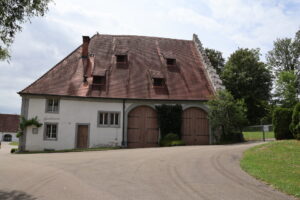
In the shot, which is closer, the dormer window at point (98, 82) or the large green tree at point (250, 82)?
the dormer window at point (98, 82)

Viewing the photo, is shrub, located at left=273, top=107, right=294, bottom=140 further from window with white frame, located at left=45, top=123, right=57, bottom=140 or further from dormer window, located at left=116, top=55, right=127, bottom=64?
window with white frame, located at left=45, top=123, right=57, bottom=140

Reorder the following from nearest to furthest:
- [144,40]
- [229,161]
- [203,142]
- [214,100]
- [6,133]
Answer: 1. [229,161]
2. [214,100]
3. [203,142]
4. [144,40]
5. [6,133]

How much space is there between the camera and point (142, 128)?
77.1ft

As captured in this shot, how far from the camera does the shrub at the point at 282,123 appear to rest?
1911 centimetres

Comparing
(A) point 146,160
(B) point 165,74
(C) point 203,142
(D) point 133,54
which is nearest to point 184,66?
(B) point 165,74

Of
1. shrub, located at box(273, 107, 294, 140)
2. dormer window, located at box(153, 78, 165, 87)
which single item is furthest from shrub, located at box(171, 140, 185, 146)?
shrub, located at box(273, 107, 294, 140)

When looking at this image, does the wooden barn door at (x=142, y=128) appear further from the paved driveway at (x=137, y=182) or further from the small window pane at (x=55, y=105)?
the paved driveway at (x=137, y=182)

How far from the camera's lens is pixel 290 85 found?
36.9 m

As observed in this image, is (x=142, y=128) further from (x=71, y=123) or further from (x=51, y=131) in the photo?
(x=51, y=131)

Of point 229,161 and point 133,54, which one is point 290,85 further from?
point 229,161

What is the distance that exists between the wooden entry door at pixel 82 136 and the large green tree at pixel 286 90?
27.1 m

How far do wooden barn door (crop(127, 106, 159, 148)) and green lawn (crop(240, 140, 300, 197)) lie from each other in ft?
34.2

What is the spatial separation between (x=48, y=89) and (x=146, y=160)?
1354 centimetres

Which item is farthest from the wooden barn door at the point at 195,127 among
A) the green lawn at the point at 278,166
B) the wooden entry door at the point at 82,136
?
the green lawn at the point at 278,166
